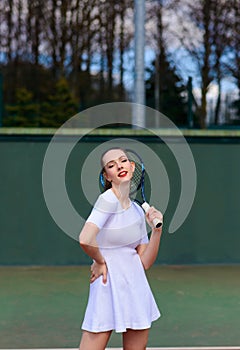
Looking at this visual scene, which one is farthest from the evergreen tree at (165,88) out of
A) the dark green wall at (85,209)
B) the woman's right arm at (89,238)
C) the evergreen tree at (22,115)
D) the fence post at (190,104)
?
the woman's right arm at (89,238)

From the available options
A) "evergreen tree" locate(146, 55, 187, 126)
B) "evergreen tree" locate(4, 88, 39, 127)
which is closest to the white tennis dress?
"evergreen tree" locate(146, 55, 187, 126)

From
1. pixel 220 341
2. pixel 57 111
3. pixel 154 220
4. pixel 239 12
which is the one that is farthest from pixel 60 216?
pixel 239 12

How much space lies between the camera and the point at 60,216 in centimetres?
382

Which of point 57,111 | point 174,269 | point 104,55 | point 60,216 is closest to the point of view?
point 60,216

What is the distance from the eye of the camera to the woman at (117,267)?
3.45m

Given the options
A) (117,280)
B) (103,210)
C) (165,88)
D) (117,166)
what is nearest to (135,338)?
(117,280)

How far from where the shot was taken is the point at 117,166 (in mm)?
3512

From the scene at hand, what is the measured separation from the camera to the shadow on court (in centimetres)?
525

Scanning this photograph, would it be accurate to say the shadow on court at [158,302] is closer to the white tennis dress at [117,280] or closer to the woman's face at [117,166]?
the white tennis dress at [117,280]

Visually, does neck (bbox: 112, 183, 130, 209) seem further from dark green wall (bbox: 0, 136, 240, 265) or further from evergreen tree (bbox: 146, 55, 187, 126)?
evergreen tree (bbox: 146, 55, 187, 126)

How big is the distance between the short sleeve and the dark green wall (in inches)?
202

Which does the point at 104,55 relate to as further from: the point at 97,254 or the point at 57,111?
the point at 97,254

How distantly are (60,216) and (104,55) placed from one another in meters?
25.2

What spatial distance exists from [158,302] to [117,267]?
3267 millimetres
